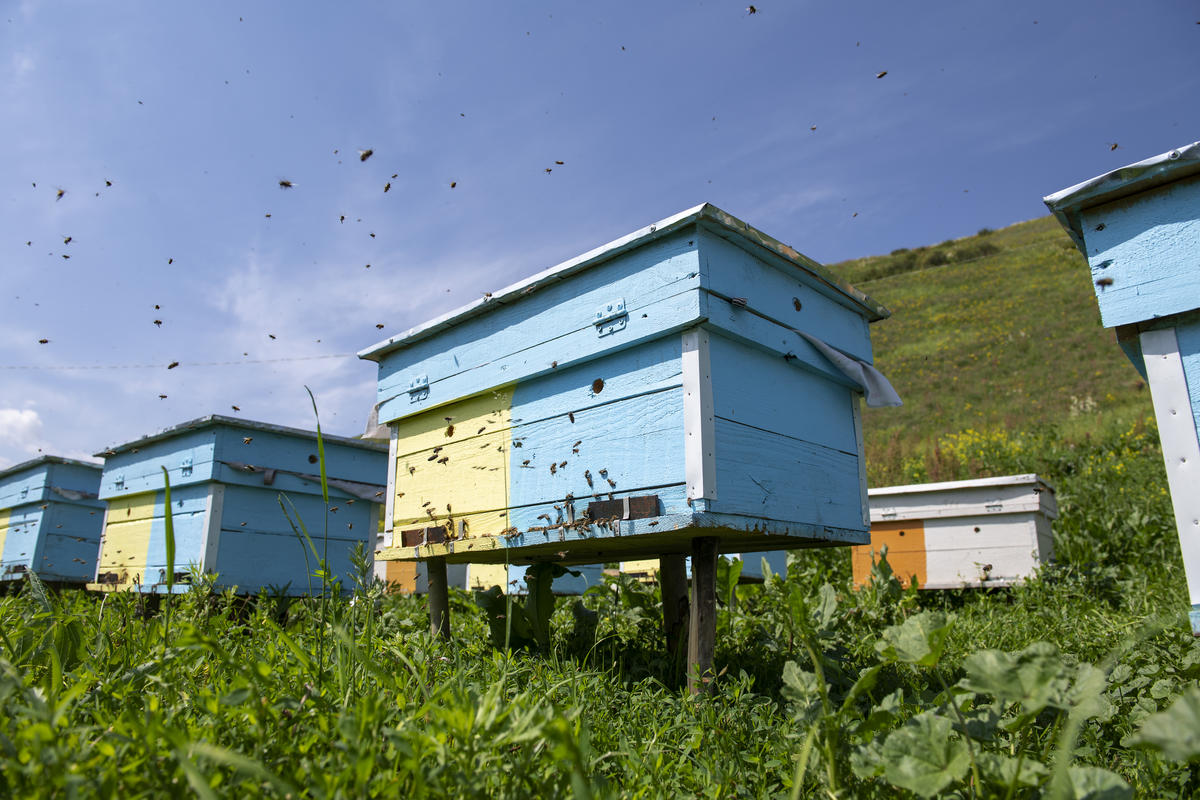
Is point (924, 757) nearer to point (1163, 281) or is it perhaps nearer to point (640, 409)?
point (640, 409)

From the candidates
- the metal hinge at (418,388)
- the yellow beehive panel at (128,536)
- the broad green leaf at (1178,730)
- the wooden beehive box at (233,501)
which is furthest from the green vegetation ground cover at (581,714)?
the yellow beehive panel at (128,536)

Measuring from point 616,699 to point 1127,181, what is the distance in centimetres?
309

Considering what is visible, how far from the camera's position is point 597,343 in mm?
3283

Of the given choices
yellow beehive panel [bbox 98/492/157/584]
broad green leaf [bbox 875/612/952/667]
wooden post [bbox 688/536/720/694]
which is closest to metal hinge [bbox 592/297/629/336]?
wooden post [bbox 688/536/720/694]

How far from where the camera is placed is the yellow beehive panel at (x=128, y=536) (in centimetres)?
698

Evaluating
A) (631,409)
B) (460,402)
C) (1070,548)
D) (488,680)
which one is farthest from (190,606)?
(1070,548)

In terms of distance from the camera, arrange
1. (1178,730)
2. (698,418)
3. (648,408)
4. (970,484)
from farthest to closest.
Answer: (970,484) → (648,408) → (698,418) → (1178,730)

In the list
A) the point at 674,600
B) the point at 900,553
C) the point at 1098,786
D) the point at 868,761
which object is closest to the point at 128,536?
the point at 674,600

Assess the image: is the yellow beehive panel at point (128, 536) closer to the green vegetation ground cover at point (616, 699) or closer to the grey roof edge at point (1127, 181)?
the green vegetation ground cover at point (616, 699)

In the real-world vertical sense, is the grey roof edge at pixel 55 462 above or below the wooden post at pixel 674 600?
above

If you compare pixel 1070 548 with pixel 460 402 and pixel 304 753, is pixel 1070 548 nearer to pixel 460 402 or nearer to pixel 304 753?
pixel 460 402

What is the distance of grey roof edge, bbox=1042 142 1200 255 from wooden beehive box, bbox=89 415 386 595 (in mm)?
5664

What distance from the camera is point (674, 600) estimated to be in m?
3.88

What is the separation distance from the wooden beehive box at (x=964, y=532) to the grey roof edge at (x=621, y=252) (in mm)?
3052
